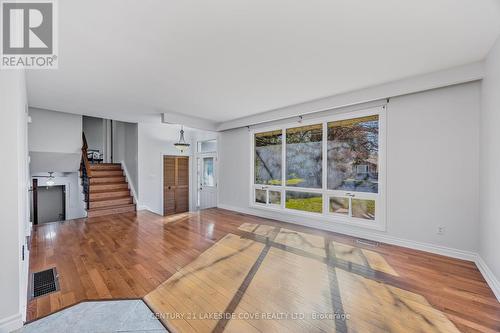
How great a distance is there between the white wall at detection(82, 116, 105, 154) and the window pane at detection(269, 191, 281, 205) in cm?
691

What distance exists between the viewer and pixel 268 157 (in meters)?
5.70

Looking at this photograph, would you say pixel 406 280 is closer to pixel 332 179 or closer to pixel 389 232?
pixel 389 232

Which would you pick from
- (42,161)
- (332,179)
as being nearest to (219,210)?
(332,179)

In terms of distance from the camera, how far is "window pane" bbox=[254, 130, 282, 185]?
550cm

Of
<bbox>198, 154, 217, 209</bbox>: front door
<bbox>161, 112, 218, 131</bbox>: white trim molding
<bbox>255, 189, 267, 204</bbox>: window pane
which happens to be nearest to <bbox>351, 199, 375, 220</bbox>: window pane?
<bbox>255, 189, 267, 204</bbox>: window pane

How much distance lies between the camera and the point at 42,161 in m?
5.54

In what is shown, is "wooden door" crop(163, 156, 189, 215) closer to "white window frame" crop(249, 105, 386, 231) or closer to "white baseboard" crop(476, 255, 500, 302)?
"white window frame" crop(249, 105, 386, 231)

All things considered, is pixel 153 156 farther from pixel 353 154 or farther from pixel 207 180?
pixel 353 154

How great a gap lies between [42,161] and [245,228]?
18.1ft

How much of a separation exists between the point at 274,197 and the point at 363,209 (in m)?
2.12

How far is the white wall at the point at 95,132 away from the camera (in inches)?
322

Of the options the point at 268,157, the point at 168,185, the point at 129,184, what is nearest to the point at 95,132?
the point at 129,184

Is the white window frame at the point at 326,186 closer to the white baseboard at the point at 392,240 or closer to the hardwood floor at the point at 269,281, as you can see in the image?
the white baseboard at the point at 392,240

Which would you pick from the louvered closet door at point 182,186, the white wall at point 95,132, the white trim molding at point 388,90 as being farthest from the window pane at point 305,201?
the white wall at point 95,132
